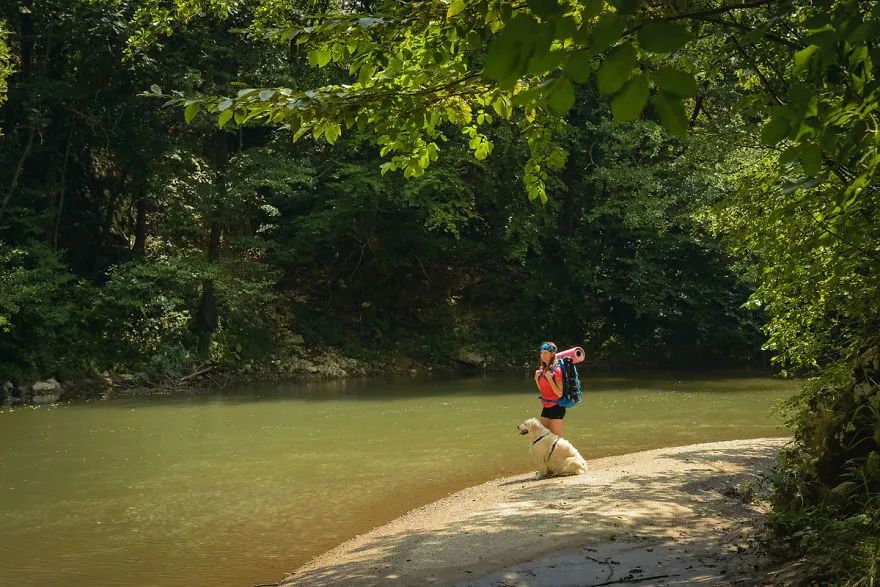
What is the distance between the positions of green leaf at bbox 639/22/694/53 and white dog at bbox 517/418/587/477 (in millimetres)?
7263

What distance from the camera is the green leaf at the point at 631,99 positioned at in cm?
189

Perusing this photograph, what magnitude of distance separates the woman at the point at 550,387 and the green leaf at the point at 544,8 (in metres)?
7.44

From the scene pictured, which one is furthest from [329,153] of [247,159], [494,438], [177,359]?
[494,438]

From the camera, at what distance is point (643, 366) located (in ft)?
80.4

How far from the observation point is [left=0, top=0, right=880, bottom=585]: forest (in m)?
4.60

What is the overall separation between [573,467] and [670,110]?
738 centimetres

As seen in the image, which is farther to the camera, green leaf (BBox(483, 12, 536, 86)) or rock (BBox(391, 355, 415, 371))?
rock (BBox(391, 355, 415, 371))

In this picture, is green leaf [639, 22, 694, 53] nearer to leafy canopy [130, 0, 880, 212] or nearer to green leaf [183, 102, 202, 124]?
leafy canopy [130, 0, 880, 212]

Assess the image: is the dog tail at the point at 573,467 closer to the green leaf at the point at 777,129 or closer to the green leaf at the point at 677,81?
the green leaf at the point at 777,129

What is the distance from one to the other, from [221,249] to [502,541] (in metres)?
18.3

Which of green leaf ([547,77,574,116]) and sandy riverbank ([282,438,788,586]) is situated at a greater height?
green leaf ([547,77,574,116])

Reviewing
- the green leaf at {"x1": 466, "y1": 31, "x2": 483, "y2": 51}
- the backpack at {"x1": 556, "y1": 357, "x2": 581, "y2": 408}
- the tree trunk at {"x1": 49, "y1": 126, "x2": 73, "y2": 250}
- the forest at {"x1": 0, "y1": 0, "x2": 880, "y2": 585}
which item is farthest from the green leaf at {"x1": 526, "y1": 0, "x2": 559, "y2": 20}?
the tree trunk at {"x1": 49, "y1": 126, "x2": 73, "y2": 250}

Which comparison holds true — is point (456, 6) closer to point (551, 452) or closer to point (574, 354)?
point (574, 354)

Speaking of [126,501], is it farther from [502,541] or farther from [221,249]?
[221,249]
